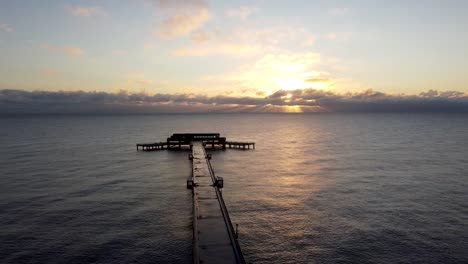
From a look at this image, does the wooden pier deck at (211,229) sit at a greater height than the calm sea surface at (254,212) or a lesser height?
greater

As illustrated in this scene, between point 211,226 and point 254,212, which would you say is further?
point 254,212

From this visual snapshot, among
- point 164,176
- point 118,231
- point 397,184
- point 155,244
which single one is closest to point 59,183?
point 164,176

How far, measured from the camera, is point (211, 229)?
27.4 m

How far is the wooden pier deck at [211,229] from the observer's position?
2255cm

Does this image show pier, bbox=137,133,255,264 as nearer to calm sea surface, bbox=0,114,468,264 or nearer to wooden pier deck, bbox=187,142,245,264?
wooden pier deck, bbox=187,142,245,264

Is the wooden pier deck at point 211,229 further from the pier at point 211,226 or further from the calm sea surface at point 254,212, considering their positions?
the calm sea surface at point 254,212

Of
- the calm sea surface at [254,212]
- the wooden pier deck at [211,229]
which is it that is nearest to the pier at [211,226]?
the wooden pier deck at [211,229]

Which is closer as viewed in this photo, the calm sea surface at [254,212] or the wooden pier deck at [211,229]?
the wooden pier deck at [211,229]

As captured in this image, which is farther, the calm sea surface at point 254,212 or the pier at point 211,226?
the calm sea surface at point 254,212

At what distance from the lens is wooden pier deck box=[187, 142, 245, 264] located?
888 inches

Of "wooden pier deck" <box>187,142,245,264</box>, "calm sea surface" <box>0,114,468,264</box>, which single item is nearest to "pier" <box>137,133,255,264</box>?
"wooden pier deck" <box>187,142,245,264</box>

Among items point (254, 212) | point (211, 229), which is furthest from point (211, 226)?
point (254, 212)

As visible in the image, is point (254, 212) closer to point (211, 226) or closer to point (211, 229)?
point (211, 226)

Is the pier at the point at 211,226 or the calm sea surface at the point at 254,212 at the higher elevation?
the pier at the point at 211,226
